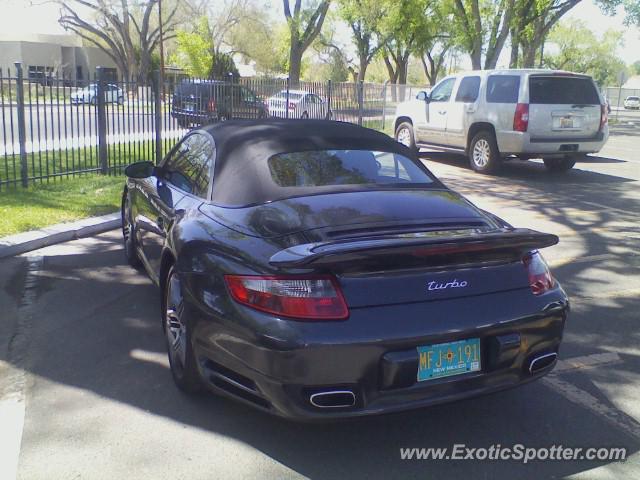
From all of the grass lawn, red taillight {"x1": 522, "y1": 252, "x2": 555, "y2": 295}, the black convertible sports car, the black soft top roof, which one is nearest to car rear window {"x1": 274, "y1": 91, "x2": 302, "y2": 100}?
the grass lawn

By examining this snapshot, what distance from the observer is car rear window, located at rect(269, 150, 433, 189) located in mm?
4223

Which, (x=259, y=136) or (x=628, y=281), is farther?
(x=628, y=281)

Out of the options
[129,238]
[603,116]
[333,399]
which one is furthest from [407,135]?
[333,399]

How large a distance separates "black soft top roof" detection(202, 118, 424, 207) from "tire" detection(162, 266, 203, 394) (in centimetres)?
62

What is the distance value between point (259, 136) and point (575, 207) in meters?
6.85

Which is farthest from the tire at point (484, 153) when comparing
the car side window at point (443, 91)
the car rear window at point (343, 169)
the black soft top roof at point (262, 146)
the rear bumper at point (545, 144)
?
the car rear window at point (343, 169)

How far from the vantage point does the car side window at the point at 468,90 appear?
13766 millimetres

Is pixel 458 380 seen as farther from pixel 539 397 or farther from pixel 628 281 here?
pixel 628 281

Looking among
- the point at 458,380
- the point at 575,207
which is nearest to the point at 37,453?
the point at 458,380

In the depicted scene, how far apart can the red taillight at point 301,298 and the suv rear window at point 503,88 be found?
A: 10614 mm

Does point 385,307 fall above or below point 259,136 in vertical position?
below

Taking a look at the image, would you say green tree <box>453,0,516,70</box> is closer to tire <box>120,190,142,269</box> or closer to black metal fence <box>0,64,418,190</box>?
black metal fence <box>0,64,418,190</box>

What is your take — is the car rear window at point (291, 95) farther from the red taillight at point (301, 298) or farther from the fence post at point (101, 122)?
the red taillight at point (301, 298)

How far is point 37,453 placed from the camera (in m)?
3.32
